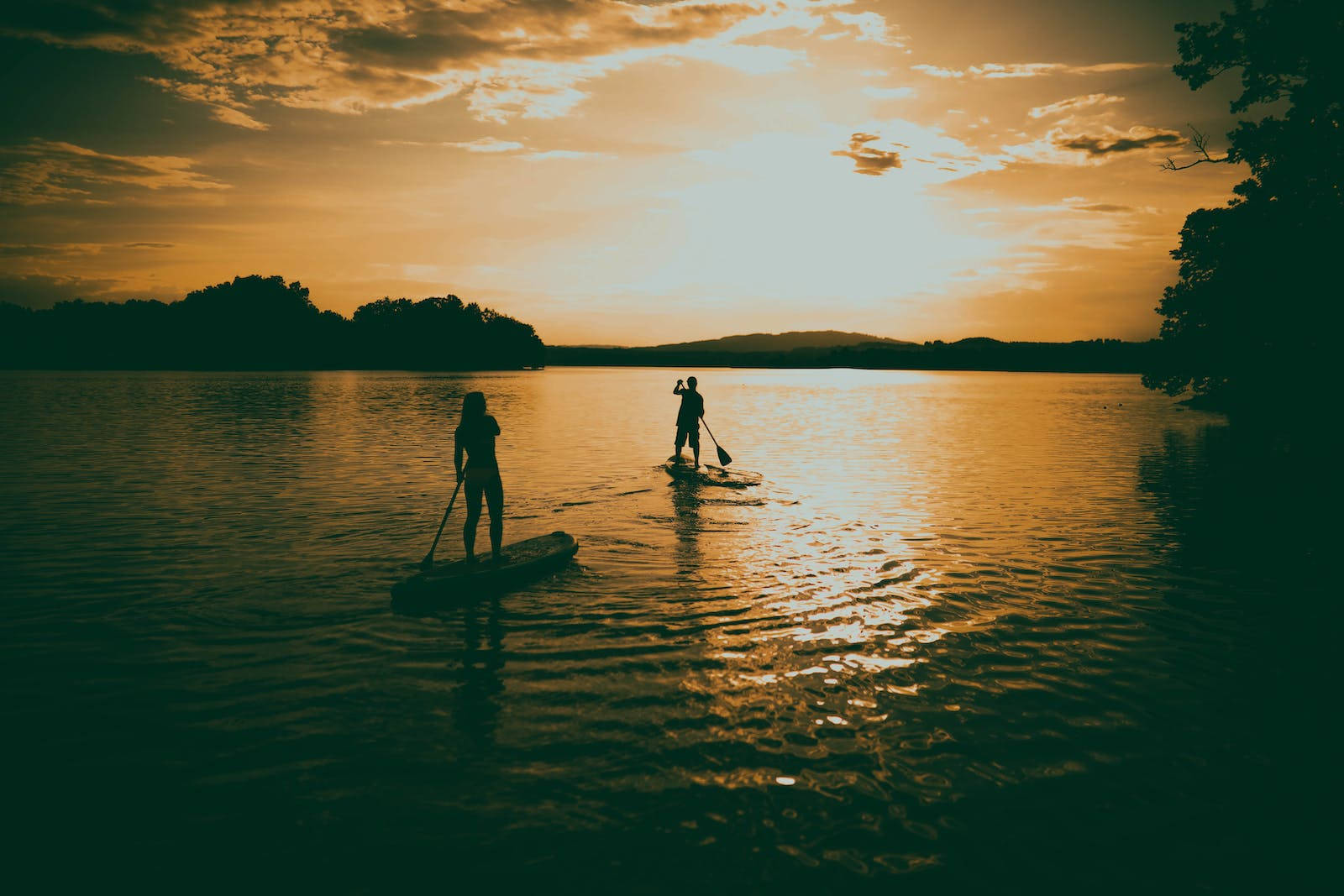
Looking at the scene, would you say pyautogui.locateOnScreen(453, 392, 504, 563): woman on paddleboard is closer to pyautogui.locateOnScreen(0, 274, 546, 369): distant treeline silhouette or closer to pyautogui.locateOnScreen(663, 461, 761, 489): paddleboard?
pyautogui.locateOnScreen(663, 461, 761, 489): paddleboard

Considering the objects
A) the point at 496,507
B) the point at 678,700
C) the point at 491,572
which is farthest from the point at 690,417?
the point at 678,700

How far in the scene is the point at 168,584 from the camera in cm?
1042

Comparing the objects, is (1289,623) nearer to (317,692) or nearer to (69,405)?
(317,692)

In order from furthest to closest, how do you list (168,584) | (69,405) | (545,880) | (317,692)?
(69,405) < (168,584) < (317,692) < (545,880)

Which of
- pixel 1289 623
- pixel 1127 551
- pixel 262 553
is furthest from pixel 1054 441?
pixel 262 553

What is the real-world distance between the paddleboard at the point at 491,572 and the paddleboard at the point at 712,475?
29.2 ft

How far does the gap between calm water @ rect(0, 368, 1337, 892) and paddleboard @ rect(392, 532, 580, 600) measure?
0.30 m

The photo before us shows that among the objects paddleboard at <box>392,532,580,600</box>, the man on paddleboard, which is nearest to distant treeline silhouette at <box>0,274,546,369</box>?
the man on paddleboard

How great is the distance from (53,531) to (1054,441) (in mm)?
34644

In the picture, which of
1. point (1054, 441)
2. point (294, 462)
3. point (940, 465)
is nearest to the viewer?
point (294, 462)

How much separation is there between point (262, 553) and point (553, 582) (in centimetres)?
503

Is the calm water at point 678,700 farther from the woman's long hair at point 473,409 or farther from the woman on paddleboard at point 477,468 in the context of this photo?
the woman's long hair at point 473,409

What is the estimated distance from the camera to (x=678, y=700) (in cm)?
693

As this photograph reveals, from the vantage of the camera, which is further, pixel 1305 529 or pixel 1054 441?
pixel 1054 441
